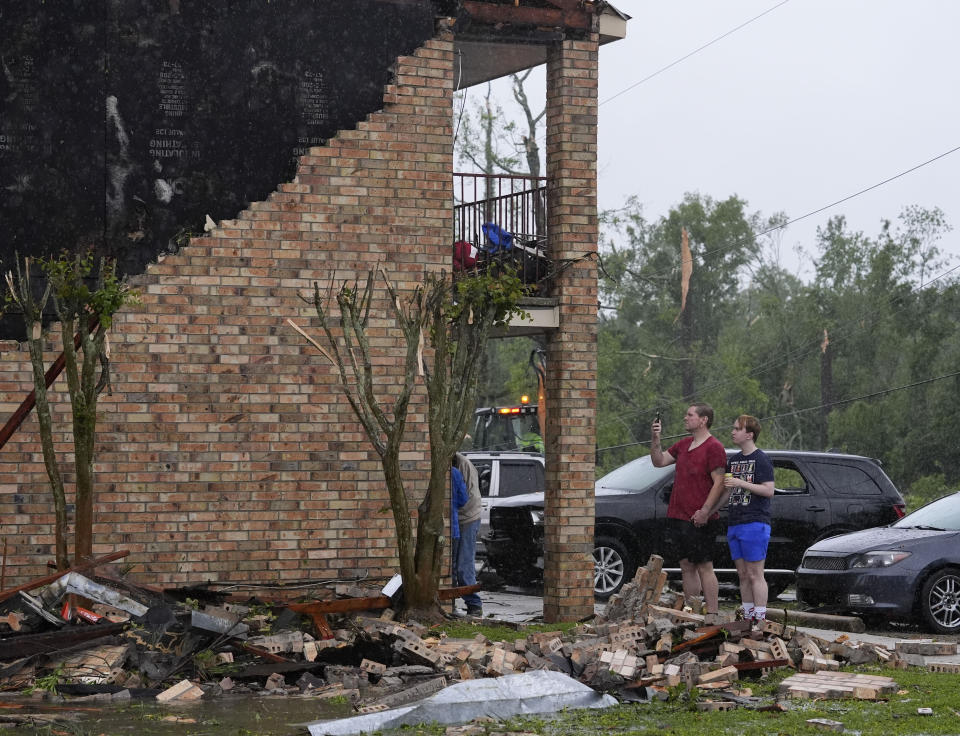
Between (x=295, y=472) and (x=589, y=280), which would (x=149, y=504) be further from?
(x=589, y=280)

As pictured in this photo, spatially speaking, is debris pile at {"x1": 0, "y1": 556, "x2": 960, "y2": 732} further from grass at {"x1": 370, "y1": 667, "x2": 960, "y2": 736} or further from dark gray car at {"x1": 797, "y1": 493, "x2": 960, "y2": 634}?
dark gray car at {"x1": 797, "y1": 493, "x2": 960, "y2": 634}

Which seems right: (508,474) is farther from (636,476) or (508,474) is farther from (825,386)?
(825,386)

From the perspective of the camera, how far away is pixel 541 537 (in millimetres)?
15992

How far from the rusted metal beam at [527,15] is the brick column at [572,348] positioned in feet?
0.68

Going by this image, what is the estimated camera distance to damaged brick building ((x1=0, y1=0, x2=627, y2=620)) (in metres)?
11.3

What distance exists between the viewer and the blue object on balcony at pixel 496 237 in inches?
524

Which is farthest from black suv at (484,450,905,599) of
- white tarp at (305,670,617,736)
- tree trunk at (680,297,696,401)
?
tree trunk at (680,297,696,401)

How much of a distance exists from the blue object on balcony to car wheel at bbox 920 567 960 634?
5.48m

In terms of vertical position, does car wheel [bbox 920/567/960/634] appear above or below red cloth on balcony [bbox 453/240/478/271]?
below

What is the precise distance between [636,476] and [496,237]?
4.31 m

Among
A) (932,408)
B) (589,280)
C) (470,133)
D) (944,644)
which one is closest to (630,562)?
(589,280)

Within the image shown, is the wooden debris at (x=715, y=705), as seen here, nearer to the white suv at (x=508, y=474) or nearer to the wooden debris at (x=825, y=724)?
the wooden debris at (x=825, y=724)

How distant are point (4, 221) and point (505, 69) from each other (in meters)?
6.13

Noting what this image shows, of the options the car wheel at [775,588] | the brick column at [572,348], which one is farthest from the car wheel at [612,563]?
the brick column at [572,348]
